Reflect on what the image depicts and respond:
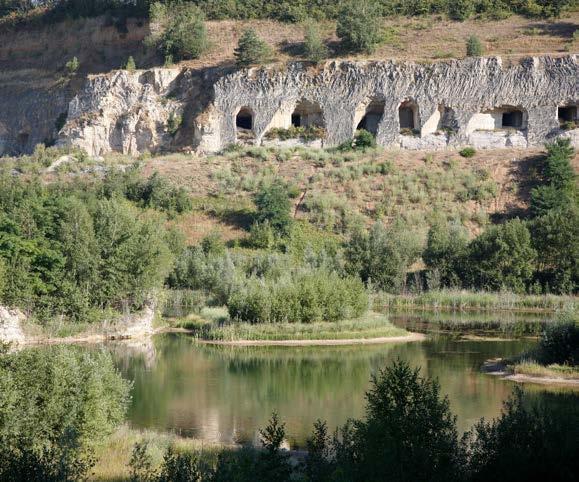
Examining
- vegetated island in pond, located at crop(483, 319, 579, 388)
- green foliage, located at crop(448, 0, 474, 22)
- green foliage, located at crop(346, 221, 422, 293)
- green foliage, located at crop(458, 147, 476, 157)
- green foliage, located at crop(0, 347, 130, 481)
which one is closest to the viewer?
green foliage, located at crop(0, 347, 130, 481)

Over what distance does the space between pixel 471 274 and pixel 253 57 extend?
29.7 metres

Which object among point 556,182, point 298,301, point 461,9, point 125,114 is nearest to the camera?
point 298,301

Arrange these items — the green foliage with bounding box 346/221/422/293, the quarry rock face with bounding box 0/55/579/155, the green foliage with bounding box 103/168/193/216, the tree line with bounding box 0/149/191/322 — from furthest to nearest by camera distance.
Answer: the quarry rock face with bounding box 0/55/579/155 < the green foliage with bounding box 103/168/193/216 < the green foliage with bounding box 346/221/422/293 < the tree line with bounding box 0/149/191/322

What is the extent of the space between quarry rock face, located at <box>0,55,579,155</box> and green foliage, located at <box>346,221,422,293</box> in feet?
56.7

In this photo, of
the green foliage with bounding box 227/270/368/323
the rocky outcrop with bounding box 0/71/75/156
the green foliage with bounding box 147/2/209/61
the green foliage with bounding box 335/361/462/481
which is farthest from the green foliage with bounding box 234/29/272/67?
the green foliage with bounding box 335/361/462/481

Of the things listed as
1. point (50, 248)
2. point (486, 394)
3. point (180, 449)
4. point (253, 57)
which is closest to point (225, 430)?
point (180, 449)

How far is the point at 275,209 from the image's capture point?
5938 centimetres

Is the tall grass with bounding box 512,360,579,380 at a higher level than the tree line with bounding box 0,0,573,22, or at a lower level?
lower

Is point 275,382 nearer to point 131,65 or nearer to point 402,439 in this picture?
point 402,439

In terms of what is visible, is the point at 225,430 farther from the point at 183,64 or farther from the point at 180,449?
the point at 183,64

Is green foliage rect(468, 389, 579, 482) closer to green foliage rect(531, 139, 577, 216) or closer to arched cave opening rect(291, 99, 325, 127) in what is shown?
green foliage rect(531, 139, 577, 216)

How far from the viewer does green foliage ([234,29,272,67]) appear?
72938 mm

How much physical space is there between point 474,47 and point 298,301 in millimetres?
37714

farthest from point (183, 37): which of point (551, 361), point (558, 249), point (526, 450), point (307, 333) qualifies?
point (526, 450)
